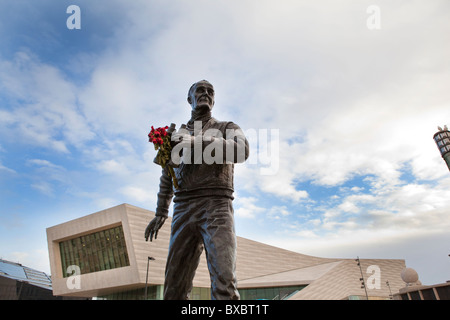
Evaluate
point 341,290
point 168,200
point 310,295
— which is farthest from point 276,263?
point 168,200

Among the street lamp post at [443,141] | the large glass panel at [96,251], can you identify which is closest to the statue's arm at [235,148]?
the large glass panel at [96,251]

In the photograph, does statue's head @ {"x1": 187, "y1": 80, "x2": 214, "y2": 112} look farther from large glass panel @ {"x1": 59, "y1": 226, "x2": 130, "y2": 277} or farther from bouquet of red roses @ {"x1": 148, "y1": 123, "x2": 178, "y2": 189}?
large glass panel @ {"x1": 59, "y1": 226, "x2": 130, "y2": 277}

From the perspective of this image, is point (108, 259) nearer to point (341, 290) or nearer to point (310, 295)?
point (310, 295)

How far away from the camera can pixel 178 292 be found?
113 inches

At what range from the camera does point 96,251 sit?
108 feet

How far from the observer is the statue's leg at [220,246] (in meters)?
2.45

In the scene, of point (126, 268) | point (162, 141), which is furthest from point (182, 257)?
point (126, 268)

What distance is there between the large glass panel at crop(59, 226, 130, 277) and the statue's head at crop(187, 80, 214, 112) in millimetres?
31011

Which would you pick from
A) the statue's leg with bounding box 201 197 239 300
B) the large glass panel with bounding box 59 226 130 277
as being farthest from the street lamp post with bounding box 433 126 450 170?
the statue's leg with bounding box 201 197 239 300

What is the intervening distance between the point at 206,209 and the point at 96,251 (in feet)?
114

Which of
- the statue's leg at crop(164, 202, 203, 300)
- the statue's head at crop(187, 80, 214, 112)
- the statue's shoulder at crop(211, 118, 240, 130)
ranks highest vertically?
the statue's head at crop(187, 80, 214, 112)

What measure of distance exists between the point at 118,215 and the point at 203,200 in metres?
30.7

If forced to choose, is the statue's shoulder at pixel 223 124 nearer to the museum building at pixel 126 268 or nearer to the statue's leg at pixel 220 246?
the statue's leg at pixel 220 246

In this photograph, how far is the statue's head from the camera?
11.1 feet
